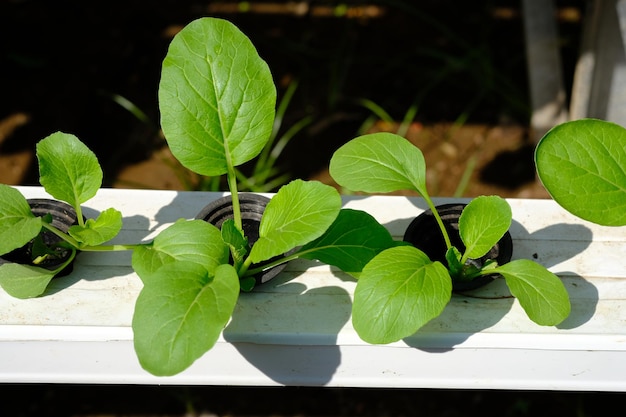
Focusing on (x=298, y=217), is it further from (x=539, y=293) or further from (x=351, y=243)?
(x=539, y=293)

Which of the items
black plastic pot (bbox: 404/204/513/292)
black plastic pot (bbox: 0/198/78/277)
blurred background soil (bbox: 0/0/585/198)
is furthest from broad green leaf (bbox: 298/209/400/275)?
blurred background soil (bbox: 0/0/585/198)

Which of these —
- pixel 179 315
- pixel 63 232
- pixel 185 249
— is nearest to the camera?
pixel 179 315

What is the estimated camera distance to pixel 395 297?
848 millimetres

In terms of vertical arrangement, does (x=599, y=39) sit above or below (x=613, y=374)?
above

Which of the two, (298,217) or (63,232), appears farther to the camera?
(63,232)

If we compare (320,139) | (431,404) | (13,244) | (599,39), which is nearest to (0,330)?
(13,244)

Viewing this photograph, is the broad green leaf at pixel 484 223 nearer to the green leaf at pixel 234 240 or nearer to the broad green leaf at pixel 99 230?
the green leaf at pixel 234 240

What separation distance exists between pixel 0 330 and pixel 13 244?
0.51 ft

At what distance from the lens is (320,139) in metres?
2.12

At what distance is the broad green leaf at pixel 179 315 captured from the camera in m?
0.78

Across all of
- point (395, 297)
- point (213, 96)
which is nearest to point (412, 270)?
point (395, 297)

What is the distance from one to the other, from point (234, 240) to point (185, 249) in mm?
68

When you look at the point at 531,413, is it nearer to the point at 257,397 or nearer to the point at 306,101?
the point at 257,397

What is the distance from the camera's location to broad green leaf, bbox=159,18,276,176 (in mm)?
950
